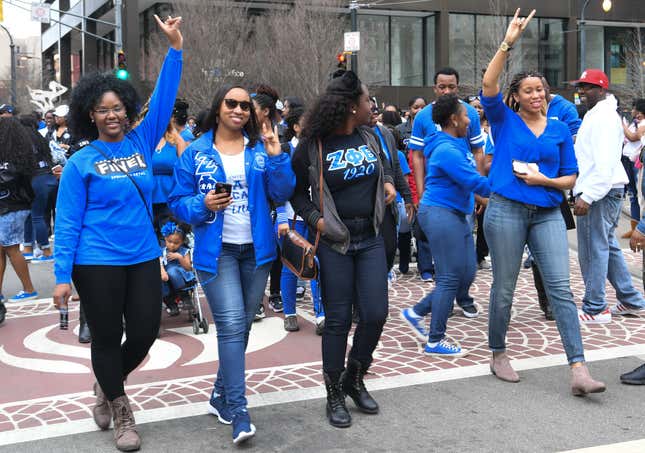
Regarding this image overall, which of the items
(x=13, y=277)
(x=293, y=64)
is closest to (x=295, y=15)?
(x=293, y=64)

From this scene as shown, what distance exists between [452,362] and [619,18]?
143ft

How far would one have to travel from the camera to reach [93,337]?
4.45 meters

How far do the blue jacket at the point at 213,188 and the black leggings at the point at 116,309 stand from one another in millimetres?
306

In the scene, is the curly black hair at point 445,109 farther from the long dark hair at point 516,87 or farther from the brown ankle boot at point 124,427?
the brown ankle boot at point 124,427

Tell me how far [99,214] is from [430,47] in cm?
3762

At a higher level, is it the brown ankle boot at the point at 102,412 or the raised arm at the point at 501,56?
the raised arm at the point at 501,56

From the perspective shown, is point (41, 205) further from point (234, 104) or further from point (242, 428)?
point (242, 428)

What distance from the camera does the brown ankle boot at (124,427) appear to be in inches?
171

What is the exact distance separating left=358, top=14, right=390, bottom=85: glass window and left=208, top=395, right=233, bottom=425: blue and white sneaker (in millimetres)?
34263

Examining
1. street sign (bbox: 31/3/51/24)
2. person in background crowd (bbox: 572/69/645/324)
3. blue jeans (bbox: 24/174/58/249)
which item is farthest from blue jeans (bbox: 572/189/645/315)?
street sign (bbox: 31/3/51/24)

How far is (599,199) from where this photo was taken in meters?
6.61

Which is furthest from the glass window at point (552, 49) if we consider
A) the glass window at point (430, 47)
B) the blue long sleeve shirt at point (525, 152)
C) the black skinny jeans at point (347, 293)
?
the black skinny jeans at point (347, 293)

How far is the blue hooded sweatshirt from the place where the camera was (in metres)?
5.88

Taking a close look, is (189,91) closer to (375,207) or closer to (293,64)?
(293,64)
